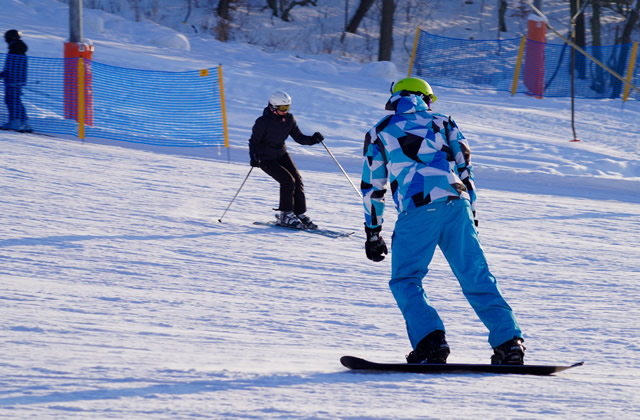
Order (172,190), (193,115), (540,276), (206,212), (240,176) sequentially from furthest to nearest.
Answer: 1. (193,115)
2. (240,176)
3. (172,190)
4. (206,212)
5. (540,276)

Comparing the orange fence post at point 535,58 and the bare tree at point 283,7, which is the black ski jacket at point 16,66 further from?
the bare tree at point 283,7

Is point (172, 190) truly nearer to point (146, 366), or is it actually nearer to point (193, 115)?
point (193, 115)

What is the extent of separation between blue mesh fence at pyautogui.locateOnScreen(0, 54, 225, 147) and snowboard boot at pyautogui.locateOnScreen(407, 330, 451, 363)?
337 inches

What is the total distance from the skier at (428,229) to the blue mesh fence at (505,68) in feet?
50.2

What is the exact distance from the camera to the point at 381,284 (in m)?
6.20

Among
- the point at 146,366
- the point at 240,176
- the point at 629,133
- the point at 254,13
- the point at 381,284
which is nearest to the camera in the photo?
the point at 146,366

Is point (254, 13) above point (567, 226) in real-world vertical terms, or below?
above

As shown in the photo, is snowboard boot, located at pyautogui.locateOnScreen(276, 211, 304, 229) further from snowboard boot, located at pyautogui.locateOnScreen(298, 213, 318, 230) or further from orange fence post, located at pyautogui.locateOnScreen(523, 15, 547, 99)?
orange fence post, located at pyautogui.locateOnScreen(523, 15, 547, 99)

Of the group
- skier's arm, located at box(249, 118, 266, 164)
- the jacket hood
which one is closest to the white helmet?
skier's arm, located at box(249, 118, 266, 164)

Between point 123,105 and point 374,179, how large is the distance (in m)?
9.60

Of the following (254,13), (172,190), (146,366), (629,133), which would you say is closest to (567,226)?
(172,190)

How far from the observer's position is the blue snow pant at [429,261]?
394cm

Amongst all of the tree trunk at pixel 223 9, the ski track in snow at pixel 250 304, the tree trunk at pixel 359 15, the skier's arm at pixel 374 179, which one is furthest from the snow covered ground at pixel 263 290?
the tree trunk at pixel 359 15

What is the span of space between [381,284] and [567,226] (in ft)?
11.3
